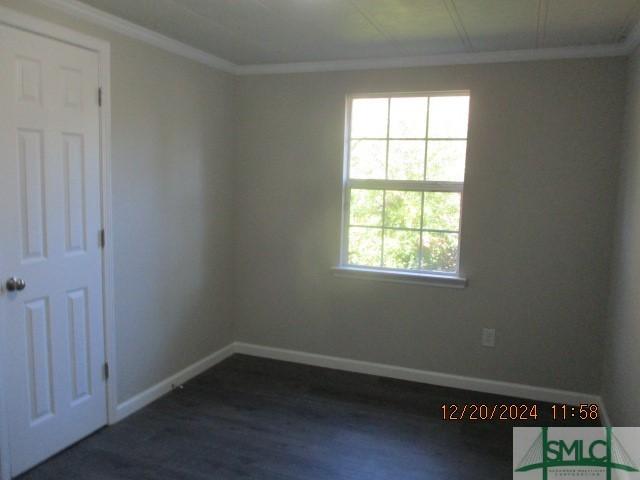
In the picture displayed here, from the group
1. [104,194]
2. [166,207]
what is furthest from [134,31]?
[166,207]

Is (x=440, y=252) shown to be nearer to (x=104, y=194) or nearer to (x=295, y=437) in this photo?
(x=295, y=437)

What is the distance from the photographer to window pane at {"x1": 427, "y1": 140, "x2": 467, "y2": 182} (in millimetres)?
3504

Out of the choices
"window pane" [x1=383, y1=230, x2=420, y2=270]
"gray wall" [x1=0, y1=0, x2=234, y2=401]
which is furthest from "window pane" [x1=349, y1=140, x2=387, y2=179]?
"gray wall" [x1=0, y1=0, x2=234, y2=401]

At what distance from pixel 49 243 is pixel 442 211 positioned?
246cm

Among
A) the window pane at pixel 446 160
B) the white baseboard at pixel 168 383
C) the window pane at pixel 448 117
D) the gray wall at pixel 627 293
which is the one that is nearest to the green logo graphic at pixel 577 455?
the gray wall at pixel 627 293

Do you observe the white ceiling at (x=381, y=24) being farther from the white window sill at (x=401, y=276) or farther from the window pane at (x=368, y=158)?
the white window sill at (x=401, y=276)

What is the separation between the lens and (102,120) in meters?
2.78

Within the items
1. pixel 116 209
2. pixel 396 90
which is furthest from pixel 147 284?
pixel 396 90

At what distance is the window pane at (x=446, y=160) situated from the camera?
3.50 m

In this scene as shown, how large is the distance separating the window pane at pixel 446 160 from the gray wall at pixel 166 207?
5.13ft

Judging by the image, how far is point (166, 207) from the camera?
334 centimetres

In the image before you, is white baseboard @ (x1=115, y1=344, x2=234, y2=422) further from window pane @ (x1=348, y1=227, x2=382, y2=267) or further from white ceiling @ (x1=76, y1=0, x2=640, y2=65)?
white ceiling @ (x1=76, y1=0, x2=640, y2=65)

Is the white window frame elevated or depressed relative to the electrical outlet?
elevated

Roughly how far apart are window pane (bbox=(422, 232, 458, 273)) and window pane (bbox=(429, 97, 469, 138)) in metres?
0.71
